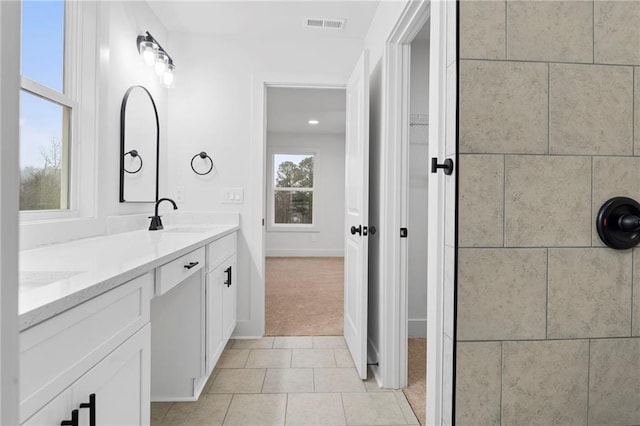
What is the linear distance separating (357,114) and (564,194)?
1572mm

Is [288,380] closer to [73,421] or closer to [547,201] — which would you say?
[73,421]

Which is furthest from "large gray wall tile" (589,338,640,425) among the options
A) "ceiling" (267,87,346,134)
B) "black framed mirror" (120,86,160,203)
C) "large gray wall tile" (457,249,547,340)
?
"ceiling" (267,87,346,134)

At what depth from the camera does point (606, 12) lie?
869 millimetres

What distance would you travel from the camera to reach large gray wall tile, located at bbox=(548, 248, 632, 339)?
2.92 feet

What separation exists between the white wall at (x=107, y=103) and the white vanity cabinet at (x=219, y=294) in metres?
0.62

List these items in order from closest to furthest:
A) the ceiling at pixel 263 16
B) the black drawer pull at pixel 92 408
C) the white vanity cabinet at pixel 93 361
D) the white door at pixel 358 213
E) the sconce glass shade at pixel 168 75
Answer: the white vanity cabinet at pixel 93 361 < the black drawer pull at pixel 92 408 < the white door at pixel 358 213 < the ceiling at pixel 263 16 < the sconce glass shade at pixel 168 75

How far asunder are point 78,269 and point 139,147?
1537 mm

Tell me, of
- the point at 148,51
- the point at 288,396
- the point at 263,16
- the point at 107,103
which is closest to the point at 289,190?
the point at 263,16

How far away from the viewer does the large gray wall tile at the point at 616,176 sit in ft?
2.88

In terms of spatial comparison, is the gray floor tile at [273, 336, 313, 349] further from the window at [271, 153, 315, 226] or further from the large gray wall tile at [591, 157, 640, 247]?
the window at [271, 153, 315, 226]

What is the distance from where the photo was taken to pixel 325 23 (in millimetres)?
2523

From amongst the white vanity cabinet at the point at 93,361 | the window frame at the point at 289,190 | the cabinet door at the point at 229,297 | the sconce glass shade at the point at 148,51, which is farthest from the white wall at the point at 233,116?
the window frame at the point at 289,190

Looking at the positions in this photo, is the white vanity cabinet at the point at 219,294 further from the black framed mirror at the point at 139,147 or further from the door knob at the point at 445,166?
the door knob at the point at 445,166

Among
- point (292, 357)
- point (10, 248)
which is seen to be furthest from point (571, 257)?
point (292, 357)
